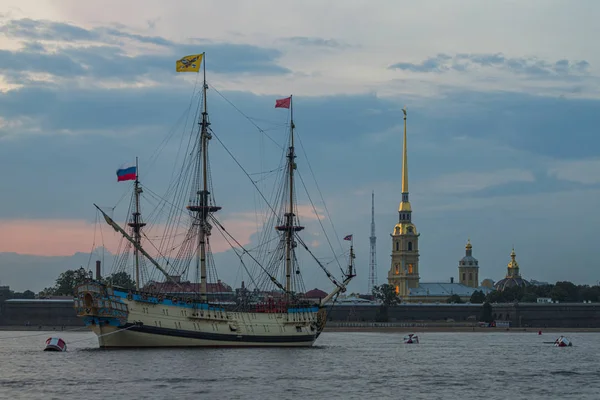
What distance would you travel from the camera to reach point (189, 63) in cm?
8669

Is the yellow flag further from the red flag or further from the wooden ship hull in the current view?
the wooden ship hull

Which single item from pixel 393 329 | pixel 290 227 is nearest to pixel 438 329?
pixel 393 329

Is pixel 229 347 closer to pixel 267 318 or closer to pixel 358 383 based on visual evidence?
pixel 267 318

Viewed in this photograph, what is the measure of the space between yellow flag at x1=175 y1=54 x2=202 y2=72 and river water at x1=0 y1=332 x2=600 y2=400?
22.4m

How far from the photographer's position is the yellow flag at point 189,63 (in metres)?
86.6

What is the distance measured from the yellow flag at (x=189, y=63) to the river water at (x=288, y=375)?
22360mm

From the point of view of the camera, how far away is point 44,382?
2458 inches

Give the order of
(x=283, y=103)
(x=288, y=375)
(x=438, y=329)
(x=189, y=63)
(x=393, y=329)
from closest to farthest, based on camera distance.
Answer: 1. (x=288, y=375)
2. (x=189, y=63)
3. (x=283, y=103)
4. (x=393, y=329)
5. (x=438, y=329)

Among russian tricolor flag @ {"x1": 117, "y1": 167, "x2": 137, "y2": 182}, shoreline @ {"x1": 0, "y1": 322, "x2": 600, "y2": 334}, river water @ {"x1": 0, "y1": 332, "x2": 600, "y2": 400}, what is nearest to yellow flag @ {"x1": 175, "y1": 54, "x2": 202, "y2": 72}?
russian tricolor flag @ {"x1": 117, "y1": 167, "x2": 137, "y2": 182}

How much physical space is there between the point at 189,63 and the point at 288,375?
98.6 ft

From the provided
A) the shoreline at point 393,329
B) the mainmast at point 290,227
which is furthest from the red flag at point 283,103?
the shoreline at point 393,329

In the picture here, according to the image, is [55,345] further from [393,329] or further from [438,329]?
[438,329]

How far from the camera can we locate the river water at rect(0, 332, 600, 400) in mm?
58719

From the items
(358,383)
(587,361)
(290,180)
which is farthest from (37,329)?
(358,383)
